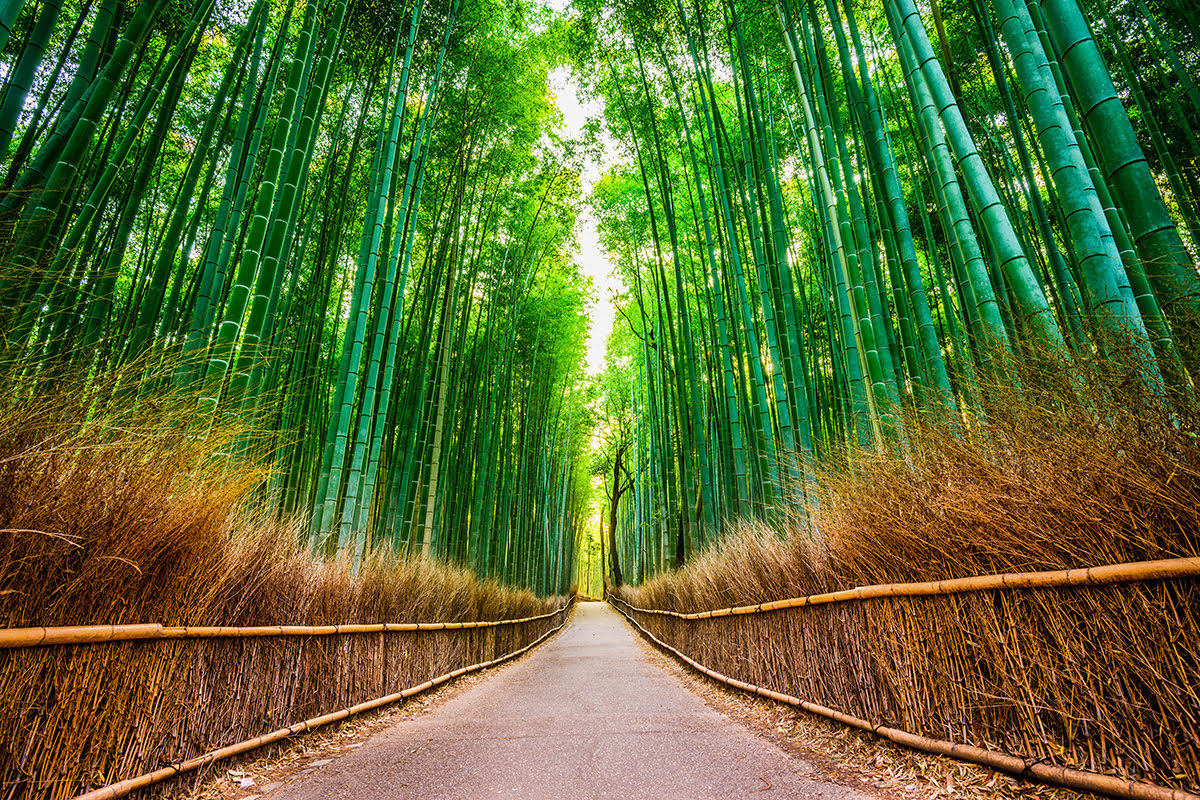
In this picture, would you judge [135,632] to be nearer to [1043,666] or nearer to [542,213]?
[1043,666]

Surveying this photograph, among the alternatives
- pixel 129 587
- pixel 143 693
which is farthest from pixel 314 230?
pixel 143 693

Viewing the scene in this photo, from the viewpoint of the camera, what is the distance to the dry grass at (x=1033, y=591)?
1088mm

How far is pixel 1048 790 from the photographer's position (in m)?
1.25

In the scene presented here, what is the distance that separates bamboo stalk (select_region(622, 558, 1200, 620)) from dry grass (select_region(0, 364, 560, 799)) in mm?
2140

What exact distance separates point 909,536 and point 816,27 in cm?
305

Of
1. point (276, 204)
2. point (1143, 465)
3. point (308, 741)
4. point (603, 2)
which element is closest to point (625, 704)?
point (308, 741)

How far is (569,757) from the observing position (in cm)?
204

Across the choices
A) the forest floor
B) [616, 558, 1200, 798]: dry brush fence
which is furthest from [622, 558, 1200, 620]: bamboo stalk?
the forest floor

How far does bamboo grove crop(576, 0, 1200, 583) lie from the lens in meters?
1.51

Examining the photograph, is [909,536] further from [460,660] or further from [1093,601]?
[460,660]

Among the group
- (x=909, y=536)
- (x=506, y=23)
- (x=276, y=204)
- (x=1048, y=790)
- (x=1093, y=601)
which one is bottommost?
(x=1048, y=790)

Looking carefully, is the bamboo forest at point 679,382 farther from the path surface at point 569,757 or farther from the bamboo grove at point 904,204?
the path surface at point 569,757

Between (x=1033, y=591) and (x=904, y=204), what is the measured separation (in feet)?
→ 7.18

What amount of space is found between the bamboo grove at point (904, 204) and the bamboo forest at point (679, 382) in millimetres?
24
